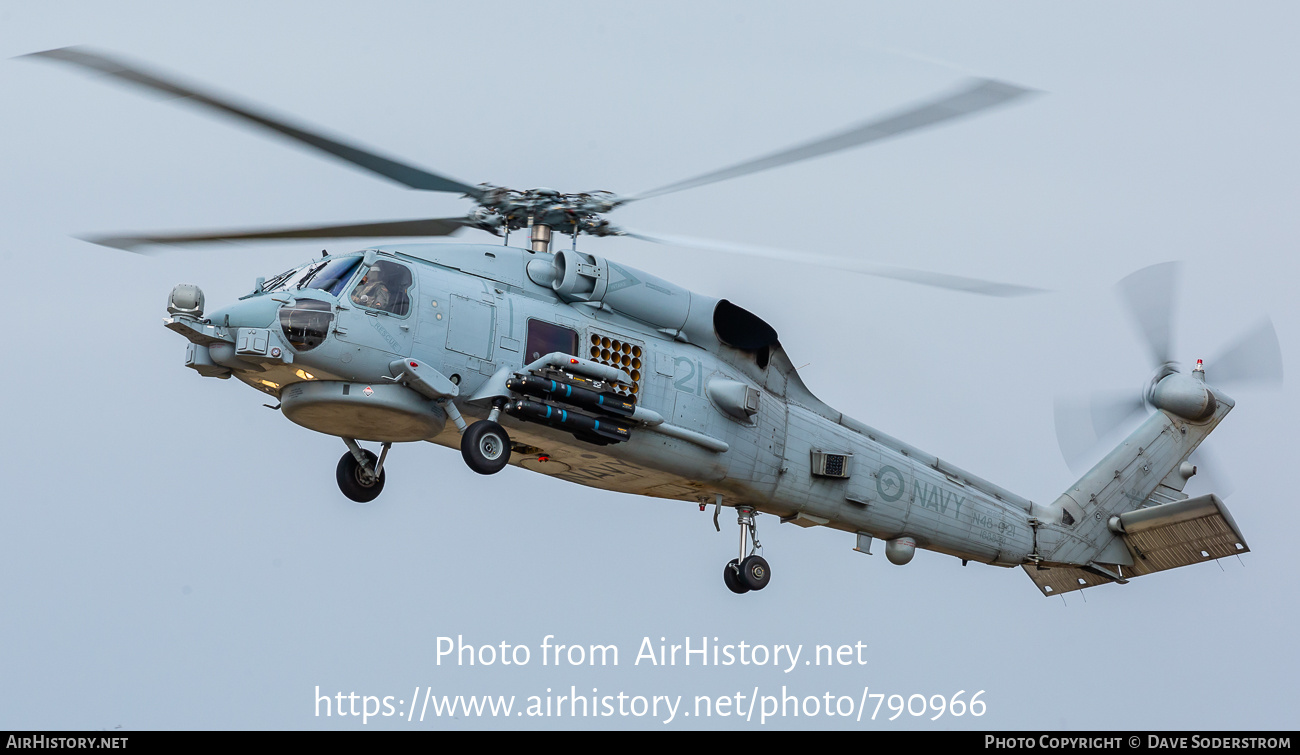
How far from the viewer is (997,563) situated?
22.5m

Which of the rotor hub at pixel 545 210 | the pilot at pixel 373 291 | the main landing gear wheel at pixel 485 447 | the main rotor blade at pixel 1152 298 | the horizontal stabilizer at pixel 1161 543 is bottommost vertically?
the main landing gear wheel at pixel 485 447

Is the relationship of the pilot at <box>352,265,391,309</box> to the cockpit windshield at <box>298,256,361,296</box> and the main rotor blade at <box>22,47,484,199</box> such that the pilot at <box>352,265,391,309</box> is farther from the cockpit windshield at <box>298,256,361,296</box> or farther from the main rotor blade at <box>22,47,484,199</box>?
the main rotor blade at <box>22,47,484,199</box>

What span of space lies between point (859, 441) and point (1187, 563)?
564cm

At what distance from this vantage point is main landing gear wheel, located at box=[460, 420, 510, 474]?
16906mm

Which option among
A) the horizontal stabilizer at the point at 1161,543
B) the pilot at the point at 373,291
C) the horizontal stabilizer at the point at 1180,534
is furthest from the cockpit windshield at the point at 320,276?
the horizontal stabilizer at the point at 1180,534

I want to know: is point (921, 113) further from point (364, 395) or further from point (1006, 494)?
point (1006, 494)

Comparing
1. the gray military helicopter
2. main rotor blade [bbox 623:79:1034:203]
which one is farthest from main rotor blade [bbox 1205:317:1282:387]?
main rotor blade [bbox 623:79:1034:203]

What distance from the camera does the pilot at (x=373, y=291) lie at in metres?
16.7

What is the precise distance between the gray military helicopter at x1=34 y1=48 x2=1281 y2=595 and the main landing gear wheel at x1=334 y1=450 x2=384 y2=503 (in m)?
Answer: 0.02

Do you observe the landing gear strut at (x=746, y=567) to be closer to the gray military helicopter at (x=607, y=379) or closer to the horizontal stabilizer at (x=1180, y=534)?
the gray military helicopter at (x=607, y=379)

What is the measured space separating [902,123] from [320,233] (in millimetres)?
6736

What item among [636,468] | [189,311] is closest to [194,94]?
[189,311]

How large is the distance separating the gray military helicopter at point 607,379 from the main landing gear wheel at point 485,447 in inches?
0.9

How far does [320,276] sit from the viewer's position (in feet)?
55.5
